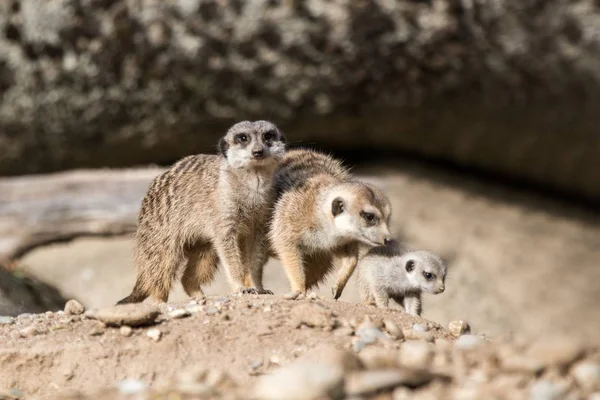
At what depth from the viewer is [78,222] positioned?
625 centimetres

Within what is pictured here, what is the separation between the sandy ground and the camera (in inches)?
233

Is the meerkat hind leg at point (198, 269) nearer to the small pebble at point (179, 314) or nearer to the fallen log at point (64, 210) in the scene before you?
the small pebble at point (179, 314)

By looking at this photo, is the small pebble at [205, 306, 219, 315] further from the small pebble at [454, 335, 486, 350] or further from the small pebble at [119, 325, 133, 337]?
the small pebble at [454, 335, 486, 350]

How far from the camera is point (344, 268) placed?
3.81 meters

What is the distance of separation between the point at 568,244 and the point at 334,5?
265 cm

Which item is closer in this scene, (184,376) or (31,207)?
(184,376)

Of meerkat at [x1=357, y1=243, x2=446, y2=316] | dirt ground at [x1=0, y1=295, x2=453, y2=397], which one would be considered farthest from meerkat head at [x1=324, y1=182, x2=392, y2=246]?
dirt ground at [x1=0, y1=295, x2=453, y2=397]

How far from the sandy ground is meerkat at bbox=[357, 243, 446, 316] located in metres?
1.80

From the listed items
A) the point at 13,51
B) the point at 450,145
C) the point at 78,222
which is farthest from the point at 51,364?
the point at 450,145

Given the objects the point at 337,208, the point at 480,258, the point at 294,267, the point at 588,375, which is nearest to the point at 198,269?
the point at 294,267

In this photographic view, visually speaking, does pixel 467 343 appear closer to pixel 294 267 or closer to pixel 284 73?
pixel 294 267

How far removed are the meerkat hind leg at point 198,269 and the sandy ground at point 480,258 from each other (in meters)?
1.60

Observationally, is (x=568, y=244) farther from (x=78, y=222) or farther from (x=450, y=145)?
(x=78, y=222)

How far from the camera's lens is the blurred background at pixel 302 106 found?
19.8ft
